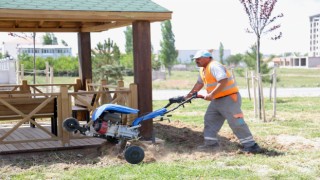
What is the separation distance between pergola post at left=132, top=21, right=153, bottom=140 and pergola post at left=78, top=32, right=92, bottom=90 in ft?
11.3

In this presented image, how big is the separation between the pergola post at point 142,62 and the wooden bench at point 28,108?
5.01 feet

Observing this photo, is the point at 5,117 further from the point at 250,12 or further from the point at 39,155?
the point at 250,12

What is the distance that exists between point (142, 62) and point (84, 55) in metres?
3.65

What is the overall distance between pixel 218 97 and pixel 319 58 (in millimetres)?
118295

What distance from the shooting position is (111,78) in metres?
23.0

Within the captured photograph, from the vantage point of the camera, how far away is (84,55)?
12.5 meters

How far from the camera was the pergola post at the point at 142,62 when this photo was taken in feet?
30.0

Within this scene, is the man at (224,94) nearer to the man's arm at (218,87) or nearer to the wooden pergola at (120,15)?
the man's arm at (218,87)

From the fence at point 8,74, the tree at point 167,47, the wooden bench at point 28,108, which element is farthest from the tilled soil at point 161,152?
the tree at point 167,47

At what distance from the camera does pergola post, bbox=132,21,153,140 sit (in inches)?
360

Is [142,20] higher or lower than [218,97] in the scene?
higher

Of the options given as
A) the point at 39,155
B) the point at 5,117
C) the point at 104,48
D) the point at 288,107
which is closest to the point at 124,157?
the point at 39,155

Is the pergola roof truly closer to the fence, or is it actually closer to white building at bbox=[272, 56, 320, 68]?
the fence

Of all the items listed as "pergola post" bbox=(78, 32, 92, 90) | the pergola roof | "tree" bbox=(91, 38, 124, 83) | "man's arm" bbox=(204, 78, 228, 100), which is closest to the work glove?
"man's arm" bbox=(204, 78, 228, 100)
